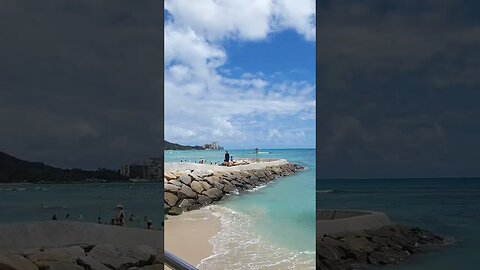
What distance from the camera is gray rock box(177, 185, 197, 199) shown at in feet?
33.3

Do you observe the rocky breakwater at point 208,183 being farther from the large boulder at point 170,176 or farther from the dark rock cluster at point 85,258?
the dark rock cluster at point 85,258

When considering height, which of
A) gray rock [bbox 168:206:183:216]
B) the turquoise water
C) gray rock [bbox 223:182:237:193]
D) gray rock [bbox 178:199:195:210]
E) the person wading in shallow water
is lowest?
gray rock [bbox 168:206:183:216]

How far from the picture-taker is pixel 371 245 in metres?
2.29

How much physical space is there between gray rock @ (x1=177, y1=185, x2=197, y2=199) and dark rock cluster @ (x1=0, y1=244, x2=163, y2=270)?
749 centimetres

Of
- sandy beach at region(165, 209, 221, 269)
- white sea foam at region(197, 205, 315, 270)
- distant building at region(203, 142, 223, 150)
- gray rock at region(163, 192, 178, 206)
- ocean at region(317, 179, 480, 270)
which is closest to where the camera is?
ocean at region(317, 179, 480, 270)

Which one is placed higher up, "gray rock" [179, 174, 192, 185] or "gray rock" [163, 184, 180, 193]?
"gray rock" [179, 174, 192, 185]

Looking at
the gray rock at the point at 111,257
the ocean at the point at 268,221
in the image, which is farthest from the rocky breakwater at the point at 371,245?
the ocean at the point at 268,221

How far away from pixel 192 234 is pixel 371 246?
7.05m

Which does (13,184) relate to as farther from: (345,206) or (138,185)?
(345,206)

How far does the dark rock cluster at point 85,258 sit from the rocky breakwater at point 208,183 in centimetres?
676

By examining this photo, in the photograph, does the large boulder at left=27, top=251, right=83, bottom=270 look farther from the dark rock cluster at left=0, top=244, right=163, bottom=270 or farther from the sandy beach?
the sandy beach

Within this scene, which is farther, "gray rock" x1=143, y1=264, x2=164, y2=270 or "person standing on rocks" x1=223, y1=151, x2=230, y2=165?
"person standing on rocks" x1=223, y1=151, x2=230, y2=165

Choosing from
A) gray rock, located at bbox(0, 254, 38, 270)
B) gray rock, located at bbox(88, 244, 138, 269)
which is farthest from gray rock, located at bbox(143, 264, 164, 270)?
gray rock, located at bbox(0, 254, 38, 270)

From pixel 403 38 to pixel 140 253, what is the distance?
1.57 meters
